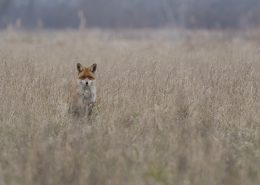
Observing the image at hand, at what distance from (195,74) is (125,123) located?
2929 millimetres

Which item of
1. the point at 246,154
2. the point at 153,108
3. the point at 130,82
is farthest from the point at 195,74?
the point at 246,154

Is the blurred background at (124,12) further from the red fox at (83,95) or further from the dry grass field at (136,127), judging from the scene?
the red fox at (83,95)

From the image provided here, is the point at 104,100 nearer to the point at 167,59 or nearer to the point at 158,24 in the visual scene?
the point at 167,59

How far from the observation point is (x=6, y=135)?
5.51m

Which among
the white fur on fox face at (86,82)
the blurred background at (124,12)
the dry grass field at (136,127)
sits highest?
the blurred background at (124,12)

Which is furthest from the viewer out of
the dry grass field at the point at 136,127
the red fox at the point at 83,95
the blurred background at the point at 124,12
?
the blurred background at the point at 124,12


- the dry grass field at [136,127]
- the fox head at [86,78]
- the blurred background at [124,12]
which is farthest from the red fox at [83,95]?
the blurred background at [124,12]

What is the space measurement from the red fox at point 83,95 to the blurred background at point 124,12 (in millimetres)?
25595

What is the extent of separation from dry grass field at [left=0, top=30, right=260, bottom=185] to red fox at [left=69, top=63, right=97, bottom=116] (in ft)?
0.40

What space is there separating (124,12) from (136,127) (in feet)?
102

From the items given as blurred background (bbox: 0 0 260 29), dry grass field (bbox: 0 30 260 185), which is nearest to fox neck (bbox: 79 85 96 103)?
dry grass field (bbox: 0 30 260 185)

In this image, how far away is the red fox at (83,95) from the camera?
20.3 feet

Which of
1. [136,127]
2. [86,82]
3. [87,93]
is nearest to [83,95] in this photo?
[87,93]

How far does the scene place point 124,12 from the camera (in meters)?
36.2
